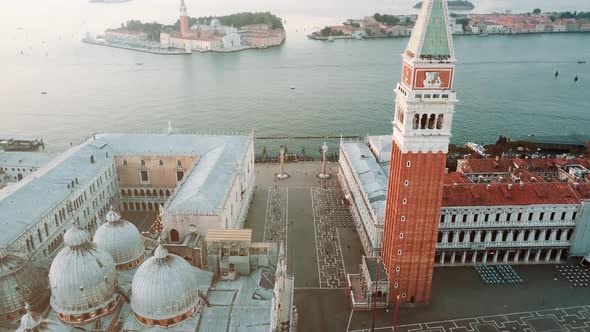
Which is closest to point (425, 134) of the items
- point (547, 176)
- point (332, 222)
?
point (332, 222)

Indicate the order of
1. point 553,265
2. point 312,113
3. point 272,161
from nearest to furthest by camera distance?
1. point 553,265
2. point 272,161
3. point 312,113

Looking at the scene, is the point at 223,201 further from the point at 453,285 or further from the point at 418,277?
the point at 453,285

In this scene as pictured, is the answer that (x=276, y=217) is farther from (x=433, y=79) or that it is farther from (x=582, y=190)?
(x=582, y=190)

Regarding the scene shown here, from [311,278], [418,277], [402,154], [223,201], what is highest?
[402,154]

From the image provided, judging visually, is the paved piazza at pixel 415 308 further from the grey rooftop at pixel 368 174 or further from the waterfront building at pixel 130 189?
the grey rooftop at pixel 368 174

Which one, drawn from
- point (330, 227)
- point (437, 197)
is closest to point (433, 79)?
point (437, 197)

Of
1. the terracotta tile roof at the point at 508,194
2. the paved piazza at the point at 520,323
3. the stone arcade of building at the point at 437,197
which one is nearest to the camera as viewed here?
the stone arcade of building at the point at 437,197

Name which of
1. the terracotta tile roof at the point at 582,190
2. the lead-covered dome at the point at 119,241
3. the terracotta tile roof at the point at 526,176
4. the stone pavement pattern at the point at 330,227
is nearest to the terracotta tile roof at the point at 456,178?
the terracotta tile roof at the point at 526,176
